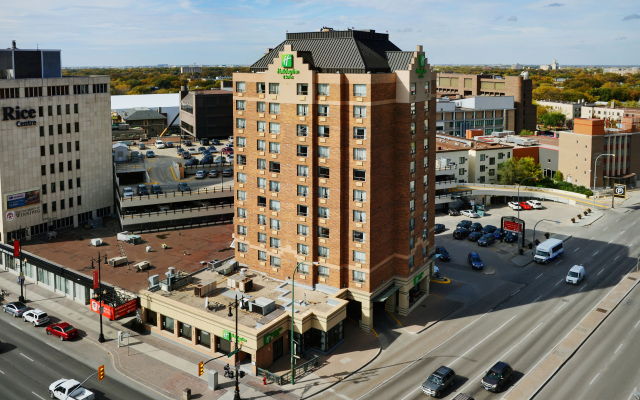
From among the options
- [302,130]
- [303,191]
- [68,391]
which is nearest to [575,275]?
[303,191]

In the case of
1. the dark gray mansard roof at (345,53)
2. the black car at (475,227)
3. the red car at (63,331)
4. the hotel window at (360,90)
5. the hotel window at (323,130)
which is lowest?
the red car at (63,331)

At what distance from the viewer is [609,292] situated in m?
77.2

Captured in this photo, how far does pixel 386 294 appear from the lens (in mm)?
67188

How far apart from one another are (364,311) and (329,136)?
69.4 feet

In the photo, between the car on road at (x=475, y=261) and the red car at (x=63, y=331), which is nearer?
the red car at (x=63, y=331)

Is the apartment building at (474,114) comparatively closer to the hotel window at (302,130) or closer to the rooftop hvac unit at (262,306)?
the hotel window at (302,130)

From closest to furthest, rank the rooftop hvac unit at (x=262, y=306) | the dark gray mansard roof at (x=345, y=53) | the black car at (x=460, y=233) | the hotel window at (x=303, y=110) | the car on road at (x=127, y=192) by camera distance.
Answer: the rooftop hvac unit at (x=262, y=306) < the hotel window at (x=303, y=110) < the dark gray mansard roof at (x=345, y=53) < the car on road at (x=127, y=192) < the black car at (x=460, y=233)

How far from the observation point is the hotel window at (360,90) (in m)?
60.7

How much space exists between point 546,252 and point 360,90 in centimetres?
4751

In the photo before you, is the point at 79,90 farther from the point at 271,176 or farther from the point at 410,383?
the point at 410,383

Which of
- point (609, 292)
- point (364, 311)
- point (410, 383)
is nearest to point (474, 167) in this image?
point (609, 292)

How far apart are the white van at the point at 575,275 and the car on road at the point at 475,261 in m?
12.6

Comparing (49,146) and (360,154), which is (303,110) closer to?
(360,154)

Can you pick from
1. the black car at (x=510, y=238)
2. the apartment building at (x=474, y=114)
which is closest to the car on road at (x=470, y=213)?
the black car at (x=510, y=238)
